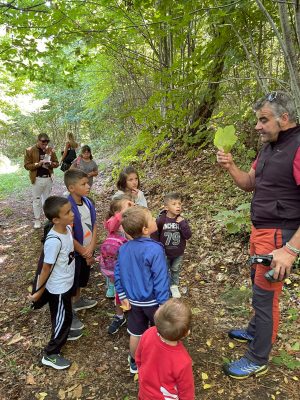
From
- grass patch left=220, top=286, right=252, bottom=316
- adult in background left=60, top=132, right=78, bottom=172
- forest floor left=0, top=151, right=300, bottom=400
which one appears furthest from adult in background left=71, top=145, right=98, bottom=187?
grass patch left=220, top=286, right=252, bottom=316

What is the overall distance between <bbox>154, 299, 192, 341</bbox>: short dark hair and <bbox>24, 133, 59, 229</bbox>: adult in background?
601 cm

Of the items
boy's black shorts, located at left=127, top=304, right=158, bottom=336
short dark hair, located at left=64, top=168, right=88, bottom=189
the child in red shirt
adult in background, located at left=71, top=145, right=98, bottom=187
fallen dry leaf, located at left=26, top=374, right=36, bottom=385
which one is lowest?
fallen dry leaf, located at left=26, top=374, right=36, bottom=385

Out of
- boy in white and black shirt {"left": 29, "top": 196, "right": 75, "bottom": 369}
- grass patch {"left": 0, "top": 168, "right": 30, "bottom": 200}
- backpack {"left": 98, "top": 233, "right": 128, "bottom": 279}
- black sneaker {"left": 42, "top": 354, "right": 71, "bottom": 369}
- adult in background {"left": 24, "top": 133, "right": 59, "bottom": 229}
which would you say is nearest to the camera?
boy in white and black shirt {"left": 29, "top": 196, "right": 75, "bottom": 369}

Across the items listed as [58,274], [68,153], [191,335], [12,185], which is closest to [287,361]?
[191,335]

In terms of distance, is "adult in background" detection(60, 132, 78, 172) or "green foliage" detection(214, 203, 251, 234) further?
"adult in background" detection(60, 132, 78, 172)

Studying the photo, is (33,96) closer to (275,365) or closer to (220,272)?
(220,272)

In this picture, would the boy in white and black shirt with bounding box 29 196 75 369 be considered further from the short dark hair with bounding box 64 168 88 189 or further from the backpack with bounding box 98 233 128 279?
the short dark hair with bounding box 64 168 88 189

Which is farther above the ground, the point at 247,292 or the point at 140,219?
the point at 140,219

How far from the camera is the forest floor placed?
309 centimetres

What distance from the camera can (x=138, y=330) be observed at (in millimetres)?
3004

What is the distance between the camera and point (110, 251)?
12.1 feet

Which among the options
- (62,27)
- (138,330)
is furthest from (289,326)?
(62,27)

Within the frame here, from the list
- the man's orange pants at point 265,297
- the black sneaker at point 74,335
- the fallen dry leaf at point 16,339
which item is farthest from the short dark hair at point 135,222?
the fallen dry leaf at point 16,339

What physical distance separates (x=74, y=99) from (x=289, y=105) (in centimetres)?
2385
